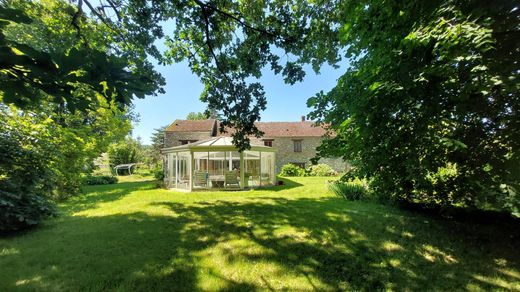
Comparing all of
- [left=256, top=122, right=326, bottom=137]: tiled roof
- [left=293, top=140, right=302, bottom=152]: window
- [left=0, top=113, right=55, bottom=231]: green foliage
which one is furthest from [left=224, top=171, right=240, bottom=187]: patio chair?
[left=293, top=140, right=302, bottom=152]: window

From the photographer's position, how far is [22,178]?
557 cm

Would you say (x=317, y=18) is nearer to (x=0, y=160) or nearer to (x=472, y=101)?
(x=472, y=101)

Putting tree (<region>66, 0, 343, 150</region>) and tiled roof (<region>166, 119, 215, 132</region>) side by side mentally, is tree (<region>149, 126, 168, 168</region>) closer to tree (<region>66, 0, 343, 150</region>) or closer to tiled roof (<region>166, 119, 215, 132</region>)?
tiled roof (<region>166, 119, 215, 132</region>)

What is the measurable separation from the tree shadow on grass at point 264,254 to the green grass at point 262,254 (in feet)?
0.06

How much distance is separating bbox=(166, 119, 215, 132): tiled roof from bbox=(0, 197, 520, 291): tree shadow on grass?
71.4ft

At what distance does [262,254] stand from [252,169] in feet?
58.1

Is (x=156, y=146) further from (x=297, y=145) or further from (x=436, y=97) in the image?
(x=436, y=97)

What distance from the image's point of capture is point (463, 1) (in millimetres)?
3463

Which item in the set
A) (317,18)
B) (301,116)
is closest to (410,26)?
(317,18)

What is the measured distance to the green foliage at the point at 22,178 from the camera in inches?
208

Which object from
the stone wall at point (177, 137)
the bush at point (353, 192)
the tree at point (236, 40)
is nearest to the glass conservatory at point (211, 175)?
the bush at point (353, 192)

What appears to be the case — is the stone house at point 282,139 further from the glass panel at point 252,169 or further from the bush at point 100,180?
the bush at point 100,180

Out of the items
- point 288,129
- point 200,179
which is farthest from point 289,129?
point 200,179

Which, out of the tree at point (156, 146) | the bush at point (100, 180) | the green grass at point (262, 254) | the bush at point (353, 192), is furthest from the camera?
the tree at point (156, 146)
